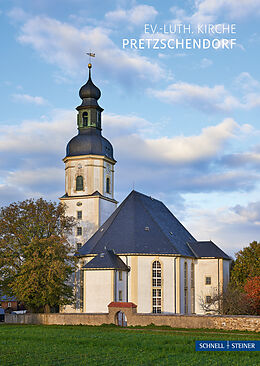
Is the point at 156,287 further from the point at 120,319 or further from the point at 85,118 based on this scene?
the point at 85,118

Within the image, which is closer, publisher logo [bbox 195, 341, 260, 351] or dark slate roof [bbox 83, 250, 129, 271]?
publisher logo [bbox 195, 341, 260, 351]

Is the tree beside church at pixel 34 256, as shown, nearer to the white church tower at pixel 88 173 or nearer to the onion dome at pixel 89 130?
the white church tower at pixel 88 173

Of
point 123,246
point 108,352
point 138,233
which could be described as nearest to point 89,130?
point 138,233

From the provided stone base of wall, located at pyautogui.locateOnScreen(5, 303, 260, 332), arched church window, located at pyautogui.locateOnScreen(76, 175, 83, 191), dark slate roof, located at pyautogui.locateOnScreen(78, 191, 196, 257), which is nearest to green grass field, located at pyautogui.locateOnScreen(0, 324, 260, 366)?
stone base of wall, located at pyautogui.locateOnScreen(5, 303, 260, 332)

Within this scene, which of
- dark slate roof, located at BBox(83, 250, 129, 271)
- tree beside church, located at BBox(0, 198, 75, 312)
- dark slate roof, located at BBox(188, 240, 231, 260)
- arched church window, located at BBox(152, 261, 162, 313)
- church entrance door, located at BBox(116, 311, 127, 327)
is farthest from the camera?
dark slate roof, located at BBox(188, 240, 231, 260)

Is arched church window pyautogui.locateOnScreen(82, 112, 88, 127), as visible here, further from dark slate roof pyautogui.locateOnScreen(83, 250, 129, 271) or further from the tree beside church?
dark slate roof pyautogui.locateOnScreen(83, 250, 129, 271)

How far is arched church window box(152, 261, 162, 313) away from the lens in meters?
53.2

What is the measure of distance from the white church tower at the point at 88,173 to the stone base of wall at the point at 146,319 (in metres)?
15.3

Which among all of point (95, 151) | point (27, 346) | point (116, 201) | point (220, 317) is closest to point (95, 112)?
point (95, 151)

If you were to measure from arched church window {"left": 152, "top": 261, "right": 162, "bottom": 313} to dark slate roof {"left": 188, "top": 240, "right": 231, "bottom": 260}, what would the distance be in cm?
739

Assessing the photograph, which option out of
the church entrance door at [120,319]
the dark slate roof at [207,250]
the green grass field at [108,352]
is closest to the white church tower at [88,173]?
the dark slate roof at [207,250]

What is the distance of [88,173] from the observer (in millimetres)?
64062

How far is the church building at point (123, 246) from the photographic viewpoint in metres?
52.6

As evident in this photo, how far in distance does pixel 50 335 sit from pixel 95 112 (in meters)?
37.3
